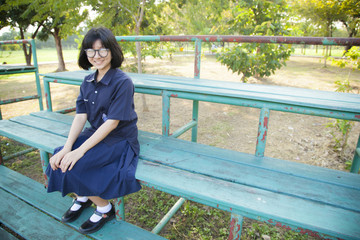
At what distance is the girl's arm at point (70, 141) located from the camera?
57.9 inches

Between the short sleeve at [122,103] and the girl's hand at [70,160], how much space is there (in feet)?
0.94

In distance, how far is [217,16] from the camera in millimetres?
4641

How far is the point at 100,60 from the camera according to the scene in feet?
5.23

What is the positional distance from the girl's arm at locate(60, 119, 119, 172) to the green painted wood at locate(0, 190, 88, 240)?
468 millimetres

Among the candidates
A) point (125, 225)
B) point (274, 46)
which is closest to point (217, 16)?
point (274, 46)

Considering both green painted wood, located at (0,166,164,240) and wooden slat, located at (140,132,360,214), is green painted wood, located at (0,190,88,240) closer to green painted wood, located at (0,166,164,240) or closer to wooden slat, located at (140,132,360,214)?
green painted wood, located at (0,166,164,240)

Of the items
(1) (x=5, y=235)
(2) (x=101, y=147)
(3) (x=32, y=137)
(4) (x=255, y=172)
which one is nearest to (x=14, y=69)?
(3) (x=32, y=137)

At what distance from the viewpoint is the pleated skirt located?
1392 mm

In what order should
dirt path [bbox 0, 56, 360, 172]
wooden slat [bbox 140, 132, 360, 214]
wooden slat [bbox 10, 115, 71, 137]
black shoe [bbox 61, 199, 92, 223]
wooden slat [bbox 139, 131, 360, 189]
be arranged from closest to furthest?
wooden slat [bbox 140, 132, 360, 214] → wooden slat [bbox 139, 131, 360, 189] → black shoe [bbox 61, 199, 92, 223] → wooden slat [bbox 10, 115, 71, 137] → dirt path [bbox 0, 56, 360, 172]

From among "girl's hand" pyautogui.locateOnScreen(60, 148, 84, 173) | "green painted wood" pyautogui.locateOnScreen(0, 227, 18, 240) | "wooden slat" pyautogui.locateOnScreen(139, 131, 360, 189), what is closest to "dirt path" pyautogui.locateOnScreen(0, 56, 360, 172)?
"wooden slat" pyautogui.locateOnScreen(139, 131, 360, 189)

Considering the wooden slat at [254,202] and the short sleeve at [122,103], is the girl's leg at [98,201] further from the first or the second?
the short sleeve at [122,103]

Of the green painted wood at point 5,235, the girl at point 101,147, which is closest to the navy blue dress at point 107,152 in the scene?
the girl at point 101,147

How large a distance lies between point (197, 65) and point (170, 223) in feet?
5.26

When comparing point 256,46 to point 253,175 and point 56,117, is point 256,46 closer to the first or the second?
point 56,117
